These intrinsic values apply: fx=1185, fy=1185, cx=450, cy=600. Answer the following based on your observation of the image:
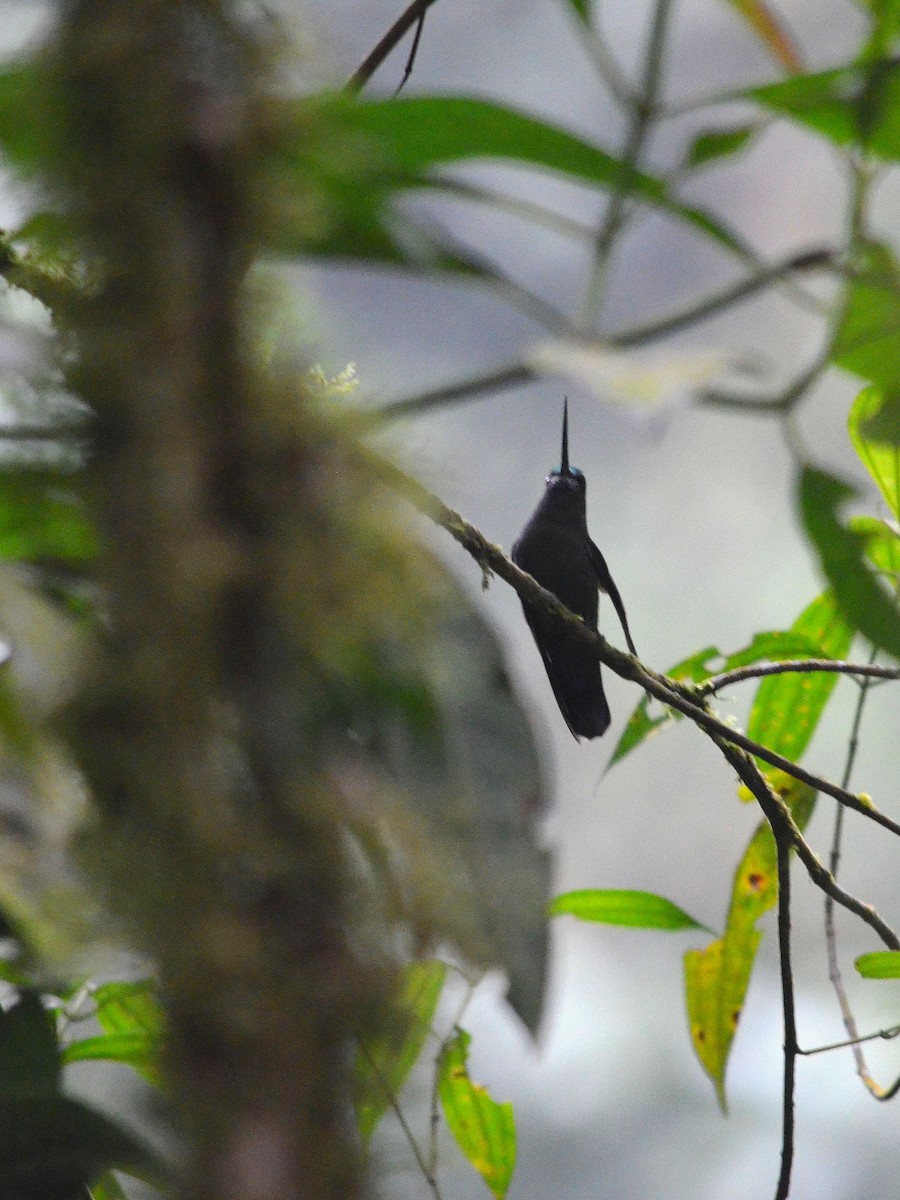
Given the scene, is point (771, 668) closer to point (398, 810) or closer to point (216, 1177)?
point (398, 810)

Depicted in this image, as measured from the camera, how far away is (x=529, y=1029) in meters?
0.49

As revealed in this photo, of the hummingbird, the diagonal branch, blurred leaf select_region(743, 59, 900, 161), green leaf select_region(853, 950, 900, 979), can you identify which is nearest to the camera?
blurred leaf select_region(743, 59, 900, 161)

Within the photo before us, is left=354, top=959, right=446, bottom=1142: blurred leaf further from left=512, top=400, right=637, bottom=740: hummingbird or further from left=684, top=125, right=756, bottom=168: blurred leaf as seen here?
left=512, top=400, right=637, bottom=740: hummingbird

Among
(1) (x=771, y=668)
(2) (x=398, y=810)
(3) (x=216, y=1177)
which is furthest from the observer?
(1) (x=771, y=668)

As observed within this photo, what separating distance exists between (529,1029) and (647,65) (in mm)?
460

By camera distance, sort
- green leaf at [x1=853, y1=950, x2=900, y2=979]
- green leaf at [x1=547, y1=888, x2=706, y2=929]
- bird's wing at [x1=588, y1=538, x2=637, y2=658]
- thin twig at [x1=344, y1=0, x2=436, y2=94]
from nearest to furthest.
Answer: thin twig at [x1=344, y1=0, x2=436, y2=94]
green leaf at [x1=853, y1=950, x2=900, y2=979]
green leaf at [x1=547, y1=888, x2=706, y2=929]
bird's wing at [x1=588, y1=538, x2=637, y2=658]

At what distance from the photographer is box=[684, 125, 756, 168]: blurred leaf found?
0.64 m

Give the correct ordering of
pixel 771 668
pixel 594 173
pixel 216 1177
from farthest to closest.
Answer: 1. pixel 771 668
2. pixel 594 173
3. pixel 216 1177

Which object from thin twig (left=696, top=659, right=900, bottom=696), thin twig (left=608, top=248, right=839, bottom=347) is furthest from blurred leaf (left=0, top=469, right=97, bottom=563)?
thin twig (left=696, top=659, right=900, bottom=696)

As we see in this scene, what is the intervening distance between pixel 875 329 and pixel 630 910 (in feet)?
3.67

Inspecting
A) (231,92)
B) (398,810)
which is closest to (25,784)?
(398,810)

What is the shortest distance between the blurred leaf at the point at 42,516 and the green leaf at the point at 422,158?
15 centimetres

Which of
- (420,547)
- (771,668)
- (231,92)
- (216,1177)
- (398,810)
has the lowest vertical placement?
(216,1177)

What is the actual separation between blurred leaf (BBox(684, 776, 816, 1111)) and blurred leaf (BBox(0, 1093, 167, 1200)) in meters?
1.14
